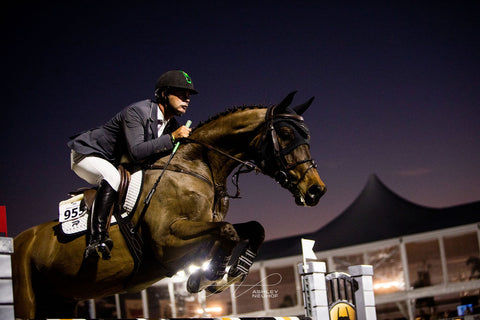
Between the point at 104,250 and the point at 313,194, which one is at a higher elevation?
the point at 313,194

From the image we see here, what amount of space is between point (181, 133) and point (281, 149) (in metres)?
0.56

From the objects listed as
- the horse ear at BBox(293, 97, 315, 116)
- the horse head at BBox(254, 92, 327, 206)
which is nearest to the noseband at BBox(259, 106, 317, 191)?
the horse head at BBox(254, 92, 327, 206)

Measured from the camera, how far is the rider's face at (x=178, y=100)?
292 centimetres

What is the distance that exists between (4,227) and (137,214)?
29.2 inches

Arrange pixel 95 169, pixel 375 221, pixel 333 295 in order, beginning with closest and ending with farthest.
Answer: pixel 95 169 < pixel 333 295 < pixel 375 221

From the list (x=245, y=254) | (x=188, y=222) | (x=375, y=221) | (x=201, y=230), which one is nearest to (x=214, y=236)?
(x=201, y=230)

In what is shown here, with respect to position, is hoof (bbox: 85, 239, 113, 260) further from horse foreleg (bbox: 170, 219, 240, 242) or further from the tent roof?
the tent roof

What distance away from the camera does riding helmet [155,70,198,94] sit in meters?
2.90

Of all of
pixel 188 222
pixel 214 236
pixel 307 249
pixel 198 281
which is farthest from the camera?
pixel 307 249

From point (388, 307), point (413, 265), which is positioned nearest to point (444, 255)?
point (413, 265)

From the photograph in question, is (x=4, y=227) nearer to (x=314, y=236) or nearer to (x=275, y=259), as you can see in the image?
(x=275, y=259)

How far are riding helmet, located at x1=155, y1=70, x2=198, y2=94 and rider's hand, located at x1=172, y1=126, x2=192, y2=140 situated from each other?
0.84ft

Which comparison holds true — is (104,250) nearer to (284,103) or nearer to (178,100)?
(178,100)

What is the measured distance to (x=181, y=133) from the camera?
110 inches
